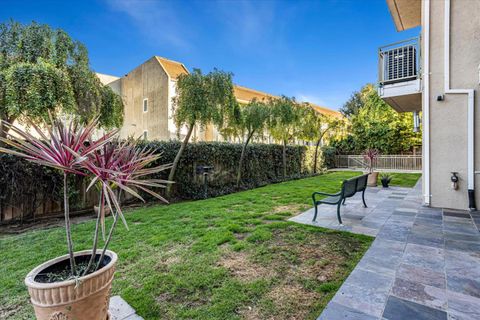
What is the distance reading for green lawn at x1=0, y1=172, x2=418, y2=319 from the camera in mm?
2264

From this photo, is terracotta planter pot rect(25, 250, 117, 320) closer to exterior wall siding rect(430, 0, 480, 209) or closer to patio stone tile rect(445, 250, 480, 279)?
patio stone tile rect(445, 250, 480, 279)

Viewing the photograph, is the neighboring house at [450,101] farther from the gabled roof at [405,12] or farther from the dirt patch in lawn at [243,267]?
the dirt patch in lawn at [243,267]

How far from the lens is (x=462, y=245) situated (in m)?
3.45

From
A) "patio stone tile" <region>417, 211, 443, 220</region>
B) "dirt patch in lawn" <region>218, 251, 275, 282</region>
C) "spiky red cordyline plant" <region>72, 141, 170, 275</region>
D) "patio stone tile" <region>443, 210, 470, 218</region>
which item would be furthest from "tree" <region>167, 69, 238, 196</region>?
"patio stone tile" <region>443, 210, 470, 218</region>

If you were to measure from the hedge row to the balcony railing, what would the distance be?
6.18 m

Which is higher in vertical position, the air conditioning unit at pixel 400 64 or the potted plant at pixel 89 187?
the air conditioning unit at pixel 400 64

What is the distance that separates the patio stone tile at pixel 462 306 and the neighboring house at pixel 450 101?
14.6 ft

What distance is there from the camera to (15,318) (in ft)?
7.08

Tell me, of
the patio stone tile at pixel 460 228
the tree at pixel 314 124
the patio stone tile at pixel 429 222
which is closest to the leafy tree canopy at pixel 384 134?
the tree at pixel 314 124

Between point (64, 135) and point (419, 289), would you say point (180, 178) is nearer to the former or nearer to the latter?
point (64, 135)

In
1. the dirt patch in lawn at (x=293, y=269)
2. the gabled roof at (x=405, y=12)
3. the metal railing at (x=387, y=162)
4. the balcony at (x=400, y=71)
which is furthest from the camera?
the metal railing at (x=387, y=162)

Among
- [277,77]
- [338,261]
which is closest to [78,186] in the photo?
[338,261]

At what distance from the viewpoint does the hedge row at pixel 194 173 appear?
207 inches

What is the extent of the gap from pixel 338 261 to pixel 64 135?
3369 millimetres
